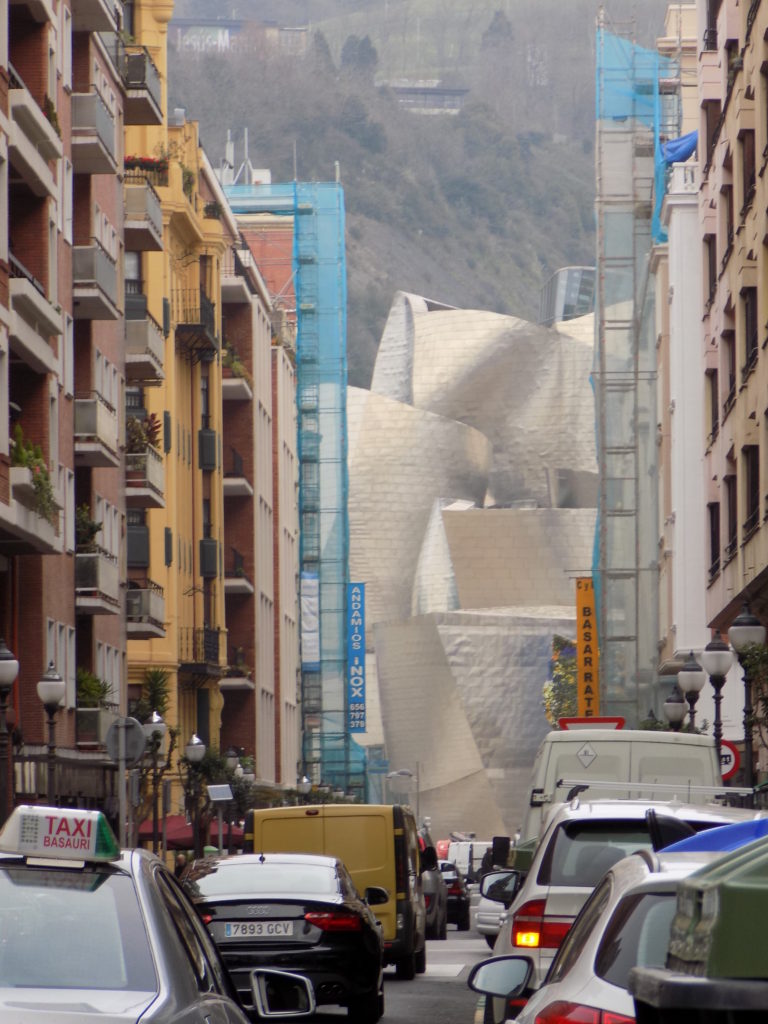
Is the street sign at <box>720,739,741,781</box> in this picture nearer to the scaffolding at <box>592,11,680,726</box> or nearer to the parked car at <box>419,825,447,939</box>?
the parked car at <box>419,825,447,939</box>

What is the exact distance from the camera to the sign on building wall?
96.9 metres

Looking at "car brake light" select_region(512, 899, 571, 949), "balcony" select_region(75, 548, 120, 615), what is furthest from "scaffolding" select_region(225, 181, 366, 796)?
"car brake light" select_region(512, 899, 571, 949)

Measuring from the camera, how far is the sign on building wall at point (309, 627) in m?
96.9

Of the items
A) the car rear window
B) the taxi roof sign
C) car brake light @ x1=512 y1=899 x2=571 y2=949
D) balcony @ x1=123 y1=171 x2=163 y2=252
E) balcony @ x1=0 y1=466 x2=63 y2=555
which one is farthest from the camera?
balcony @ x1=123 y1=171 x2=163 y2=252

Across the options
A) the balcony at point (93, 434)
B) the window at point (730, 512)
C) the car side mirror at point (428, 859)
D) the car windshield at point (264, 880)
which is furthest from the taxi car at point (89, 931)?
the balcony at point (93, 434)

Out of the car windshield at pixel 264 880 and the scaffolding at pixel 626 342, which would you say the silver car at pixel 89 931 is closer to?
the car windshield at pixel 264 880

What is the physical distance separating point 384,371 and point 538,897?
15505 centimetres

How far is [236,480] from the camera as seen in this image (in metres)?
75.0

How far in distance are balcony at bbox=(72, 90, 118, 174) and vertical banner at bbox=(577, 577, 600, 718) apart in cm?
3416

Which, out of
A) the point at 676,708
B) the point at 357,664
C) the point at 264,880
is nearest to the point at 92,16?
the point at 676,708

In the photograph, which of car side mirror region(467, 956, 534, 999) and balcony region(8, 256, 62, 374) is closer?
car side mirror region(467, 956, 534, 999)

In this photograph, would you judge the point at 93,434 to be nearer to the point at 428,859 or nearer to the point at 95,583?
the point at 95,583

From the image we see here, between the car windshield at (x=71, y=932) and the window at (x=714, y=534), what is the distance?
3829cm

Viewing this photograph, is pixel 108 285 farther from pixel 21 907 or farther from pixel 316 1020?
pixel 21 907
